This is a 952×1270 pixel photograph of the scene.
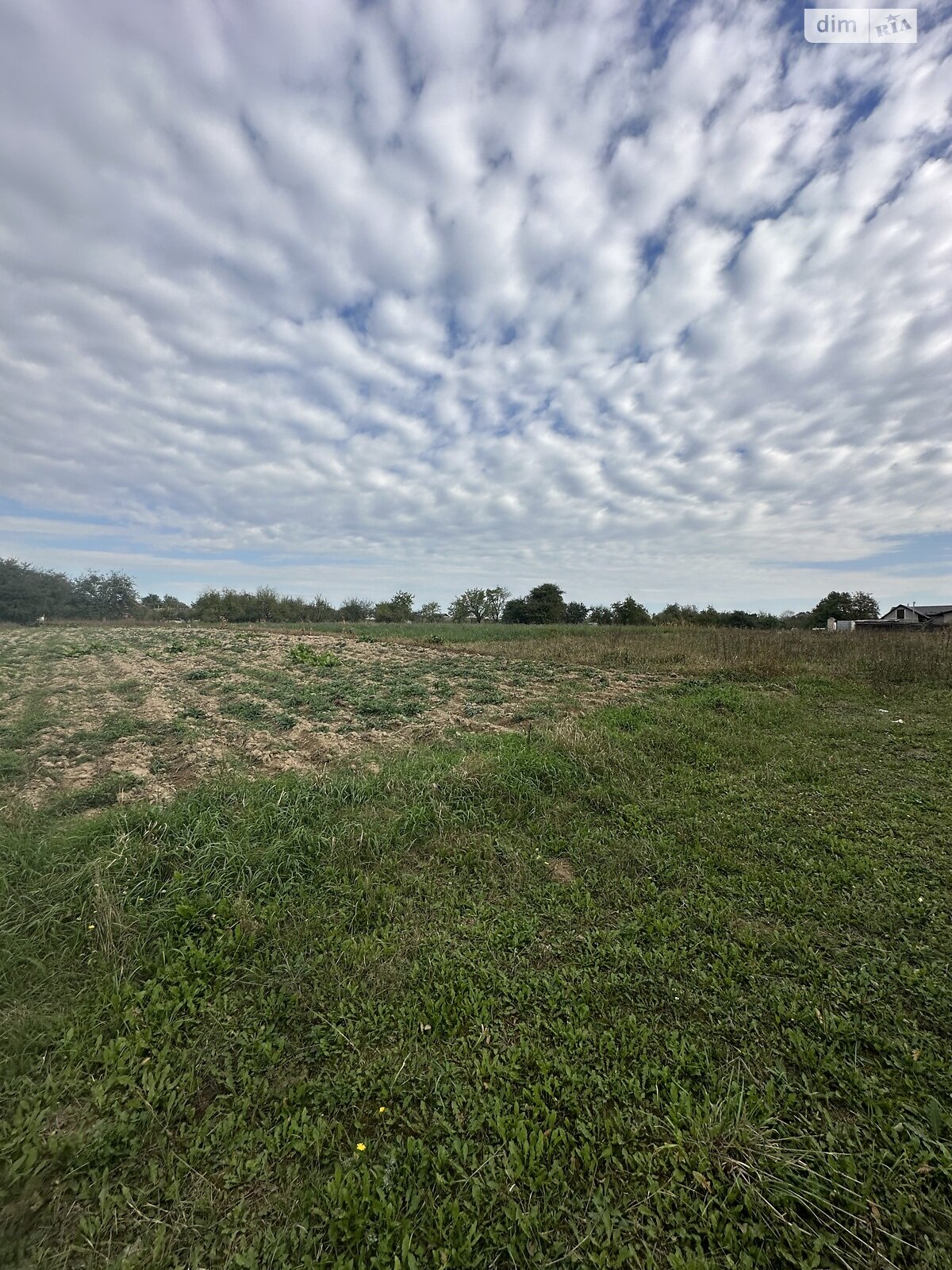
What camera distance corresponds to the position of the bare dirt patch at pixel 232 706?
241 inches

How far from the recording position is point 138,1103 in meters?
2.27

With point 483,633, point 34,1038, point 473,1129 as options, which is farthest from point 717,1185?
point 483,633

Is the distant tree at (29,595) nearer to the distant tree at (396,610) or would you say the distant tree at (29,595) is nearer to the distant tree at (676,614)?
the distant tree at (396,610)

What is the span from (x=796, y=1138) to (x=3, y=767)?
783cm

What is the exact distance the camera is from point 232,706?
8922 millimetres

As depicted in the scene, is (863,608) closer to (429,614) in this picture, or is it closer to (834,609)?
(834,609)

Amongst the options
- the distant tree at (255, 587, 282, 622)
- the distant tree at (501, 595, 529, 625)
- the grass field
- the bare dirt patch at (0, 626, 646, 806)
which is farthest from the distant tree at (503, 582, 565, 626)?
the grass field

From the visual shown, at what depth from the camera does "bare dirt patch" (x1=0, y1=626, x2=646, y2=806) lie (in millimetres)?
6109

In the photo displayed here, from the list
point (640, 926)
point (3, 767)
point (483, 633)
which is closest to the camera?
point (640, 926)

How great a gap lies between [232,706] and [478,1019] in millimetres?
7686

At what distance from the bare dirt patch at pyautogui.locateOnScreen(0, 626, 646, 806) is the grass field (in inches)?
19.8

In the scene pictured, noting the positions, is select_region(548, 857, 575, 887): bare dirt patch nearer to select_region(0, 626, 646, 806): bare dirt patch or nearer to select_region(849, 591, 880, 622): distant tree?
select_region(0, 626, 646, 806): bare dirt patch

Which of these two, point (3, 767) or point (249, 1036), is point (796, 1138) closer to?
point (249, 1036)

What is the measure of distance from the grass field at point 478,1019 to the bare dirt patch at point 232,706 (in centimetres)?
50
